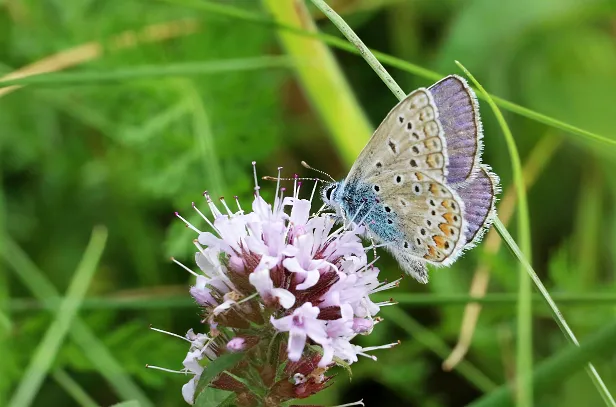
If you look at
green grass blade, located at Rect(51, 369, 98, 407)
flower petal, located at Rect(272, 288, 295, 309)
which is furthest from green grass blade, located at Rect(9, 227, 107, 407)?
flower petal, located at Rect(272, 288, 295, 309)

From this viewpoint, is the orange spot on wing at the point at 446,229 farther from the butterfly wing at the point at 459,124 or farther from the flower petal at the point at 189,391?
the flower petal at the point at 189,391

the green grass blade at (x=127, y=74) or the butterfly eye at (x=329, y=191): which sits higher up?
the green grass blade at (x=127, y=74)

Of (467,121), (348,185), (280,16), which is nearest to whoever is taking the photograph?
(467,121)

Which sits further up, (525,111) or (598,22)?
(598,22)

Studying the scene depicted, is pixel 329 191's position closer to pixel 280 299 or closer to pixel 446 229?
pixel 446 229

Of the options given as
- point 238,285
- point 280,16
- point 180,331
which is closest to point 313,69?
point 280,16

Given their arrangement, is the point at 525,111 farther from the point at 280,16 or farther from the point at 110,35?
the point at 110,35

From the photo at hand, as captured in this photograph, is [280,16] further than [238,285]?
Yes

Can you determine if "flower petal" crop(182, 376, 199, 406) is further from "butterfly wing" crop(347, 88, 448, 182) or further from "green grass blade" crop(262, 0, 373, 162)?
"green grass blade" crop(262, 0, 373, 162)

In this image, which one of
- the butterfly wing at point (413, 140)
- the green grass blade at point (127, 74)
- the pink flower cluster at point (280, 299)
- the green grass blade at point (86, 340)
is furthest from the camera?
the green grass blade at point (86, 340)

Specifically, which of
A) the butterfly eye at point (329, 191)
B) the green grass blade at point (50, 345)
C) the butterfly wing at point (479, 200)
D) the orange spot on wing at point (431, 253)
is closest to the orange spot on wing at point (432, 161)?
the butterfly wing at point (479, 200)
